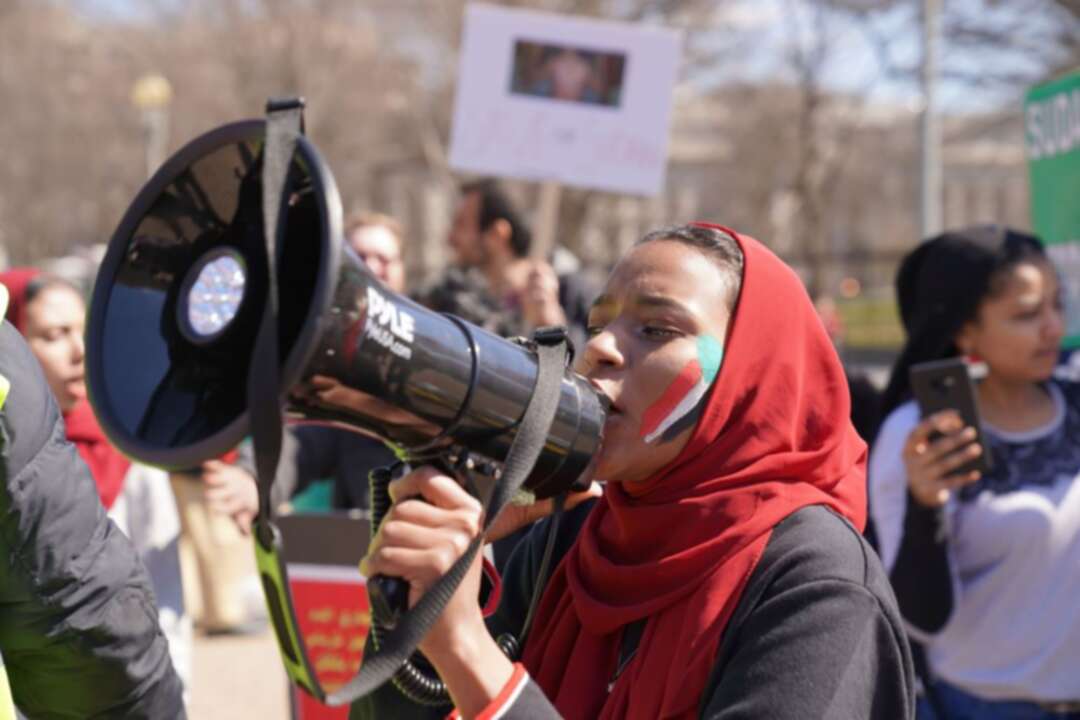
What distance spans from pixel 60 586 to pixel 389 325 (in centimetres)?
101

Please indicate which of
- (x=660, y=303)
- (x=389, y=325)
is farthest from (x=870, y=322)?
(x=389, y=325)

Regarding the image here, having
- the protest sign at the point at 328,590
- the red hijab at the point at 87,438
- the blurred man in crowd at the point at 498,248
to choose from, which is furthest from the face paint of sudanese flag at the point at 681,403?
the blurred man in crowd at the point at 498,248

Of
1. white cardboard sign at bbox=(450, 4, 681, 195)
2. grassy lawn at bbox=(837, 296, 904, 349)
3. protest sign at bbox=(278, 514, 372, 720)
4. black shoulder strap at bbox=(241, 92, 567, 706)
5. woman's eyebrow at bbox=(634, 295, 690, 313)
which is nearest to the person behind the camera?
black shoulder strap at bbox=(241, 92, 567, 706)

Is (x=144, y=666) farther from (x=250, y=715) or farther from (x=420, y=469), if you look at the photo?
(x=250, y=715)

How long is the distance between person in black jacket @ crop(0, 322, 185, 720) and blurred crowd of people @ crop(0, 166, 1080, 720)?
29.6 inches

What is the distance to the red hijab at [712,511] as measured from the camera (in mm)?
1926

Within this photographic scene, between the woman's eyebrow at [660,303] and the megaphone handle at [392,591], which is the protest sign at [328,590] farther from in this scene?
the megaphone handle at [392,591]

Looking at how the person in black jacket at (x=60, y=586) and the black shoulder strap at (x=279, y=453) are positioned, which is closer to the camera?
the black shoulder strap at (x=279, y=453)

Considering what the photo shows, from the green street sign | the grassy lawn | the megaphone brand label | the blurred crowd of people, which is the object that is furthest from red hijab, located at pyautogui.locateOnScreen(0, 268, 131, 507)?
the grassy lawn

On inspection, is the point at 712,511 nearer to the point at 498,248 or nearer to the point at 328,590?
the point at 328,590

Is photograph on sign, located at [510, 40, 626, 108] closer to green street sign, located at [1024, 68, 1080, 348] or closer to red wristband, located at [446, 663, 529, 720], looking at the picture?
green street sign, located at [1024, 68, 1080, 348]

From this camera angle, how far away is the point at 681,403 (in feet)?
6.59

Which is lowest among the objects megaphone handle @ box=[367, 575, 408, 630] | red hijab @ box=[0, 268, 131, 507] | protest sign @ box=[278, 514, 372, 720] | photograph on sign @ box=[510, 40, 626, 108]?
protest sign @ box=[278, 514, 372, 720]

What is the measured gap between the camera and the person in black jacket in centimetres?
220
